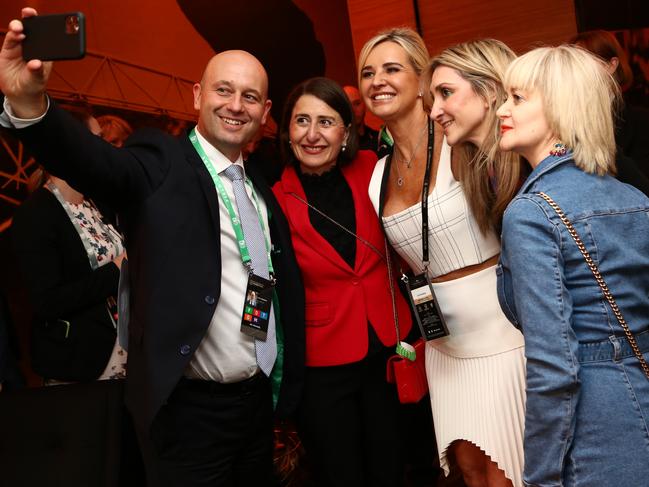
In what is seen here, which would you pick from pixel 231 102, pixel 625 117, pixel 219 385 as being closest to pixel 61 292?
pixel 219 385

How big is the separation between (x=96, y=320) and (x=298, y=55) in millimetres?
3083

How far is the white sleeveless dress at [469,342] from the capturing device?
6.32 feet

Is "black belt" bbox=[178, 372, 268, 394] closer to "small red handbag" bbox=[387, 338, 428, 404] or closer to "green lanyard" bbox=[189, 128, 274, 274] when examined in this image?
"green lanyard" bbox=[189, 128, 274, 274]

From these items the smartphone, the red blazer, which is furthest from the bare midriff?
the smartphone

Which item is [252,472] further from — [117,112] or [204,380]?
[117,112]

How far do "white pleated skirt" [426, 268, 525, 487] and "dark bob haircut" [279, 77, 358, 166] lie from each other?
0.70 meters

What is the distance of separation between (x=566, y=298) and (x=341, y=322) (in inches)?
42.8

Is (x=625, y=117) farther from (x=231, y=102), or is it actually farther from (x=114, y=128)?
Result: (x=114, y=128)

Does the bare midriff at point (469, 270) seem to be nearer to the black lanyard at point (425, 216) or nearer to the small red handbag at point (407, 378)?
the black lanyard at point (425, 216)

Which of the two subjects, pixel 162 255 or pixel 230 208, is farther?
pixel 230 208

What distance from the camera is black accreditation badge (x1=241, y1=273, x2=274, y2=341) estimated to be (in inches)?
73.6

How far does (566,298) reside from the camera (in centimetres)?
126

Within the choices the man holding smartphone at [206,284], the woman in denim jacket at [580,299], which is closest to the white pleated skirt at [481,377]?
the man holding smartphone at [206,284]

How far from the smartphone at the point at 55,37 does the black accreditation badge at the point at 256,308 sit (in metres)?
0.89
